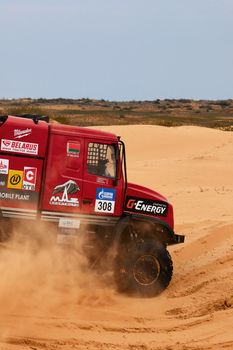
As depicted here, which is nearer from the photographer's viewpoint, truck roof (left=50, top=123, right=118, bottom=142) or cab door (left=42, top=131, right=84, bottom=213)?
cab door (left=42, top=131, right=84, bottom=213)

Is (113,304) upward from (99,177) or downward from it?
downward

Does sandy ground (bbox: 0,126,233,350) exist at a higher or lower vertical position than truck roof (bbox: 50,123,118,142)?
lower

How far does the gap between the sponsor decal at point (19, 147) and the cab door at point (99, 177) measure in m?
0.82

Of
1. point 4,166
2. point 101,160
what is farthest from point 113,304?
point 4,166

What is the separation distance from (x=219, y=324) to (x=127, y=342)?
1228 mm

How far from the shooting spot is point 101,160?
11266 millimetres

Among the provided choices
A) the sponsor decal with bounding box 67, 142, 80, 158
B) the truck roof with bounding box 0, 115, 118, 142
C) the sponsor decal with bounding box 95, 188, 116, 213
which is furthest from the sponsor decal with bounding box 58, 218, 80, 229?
the truck roof with bounding box 0, 115, 118, 142

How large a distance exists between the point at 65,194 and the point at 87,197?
35 centimetres

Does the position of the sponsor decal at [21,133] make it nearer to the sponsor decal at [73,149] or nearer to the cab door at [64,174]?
the cab door at [64,174]

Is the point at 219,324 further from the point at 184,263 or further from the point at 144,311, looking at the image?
the point at 184,263

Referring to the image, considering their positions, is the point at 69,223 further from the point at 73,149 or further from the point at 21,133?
the point at 21,133

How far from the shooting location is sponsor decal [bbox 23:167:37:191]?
10773mm

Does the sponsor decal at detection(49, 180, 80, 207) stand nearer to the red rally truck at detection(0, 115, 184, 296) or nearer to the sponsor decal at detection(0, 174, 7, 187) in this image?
the red rally truck at detection(0, 115, 184, 296)

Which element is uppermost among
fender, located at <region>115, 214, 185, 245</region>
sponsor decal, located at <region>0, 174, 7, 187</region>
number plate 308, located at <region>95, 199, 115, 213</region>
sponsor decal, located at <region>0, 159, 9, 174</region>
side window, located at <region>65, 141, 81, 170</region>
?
side window, located at <region>65, 141, 81, 170</region>
